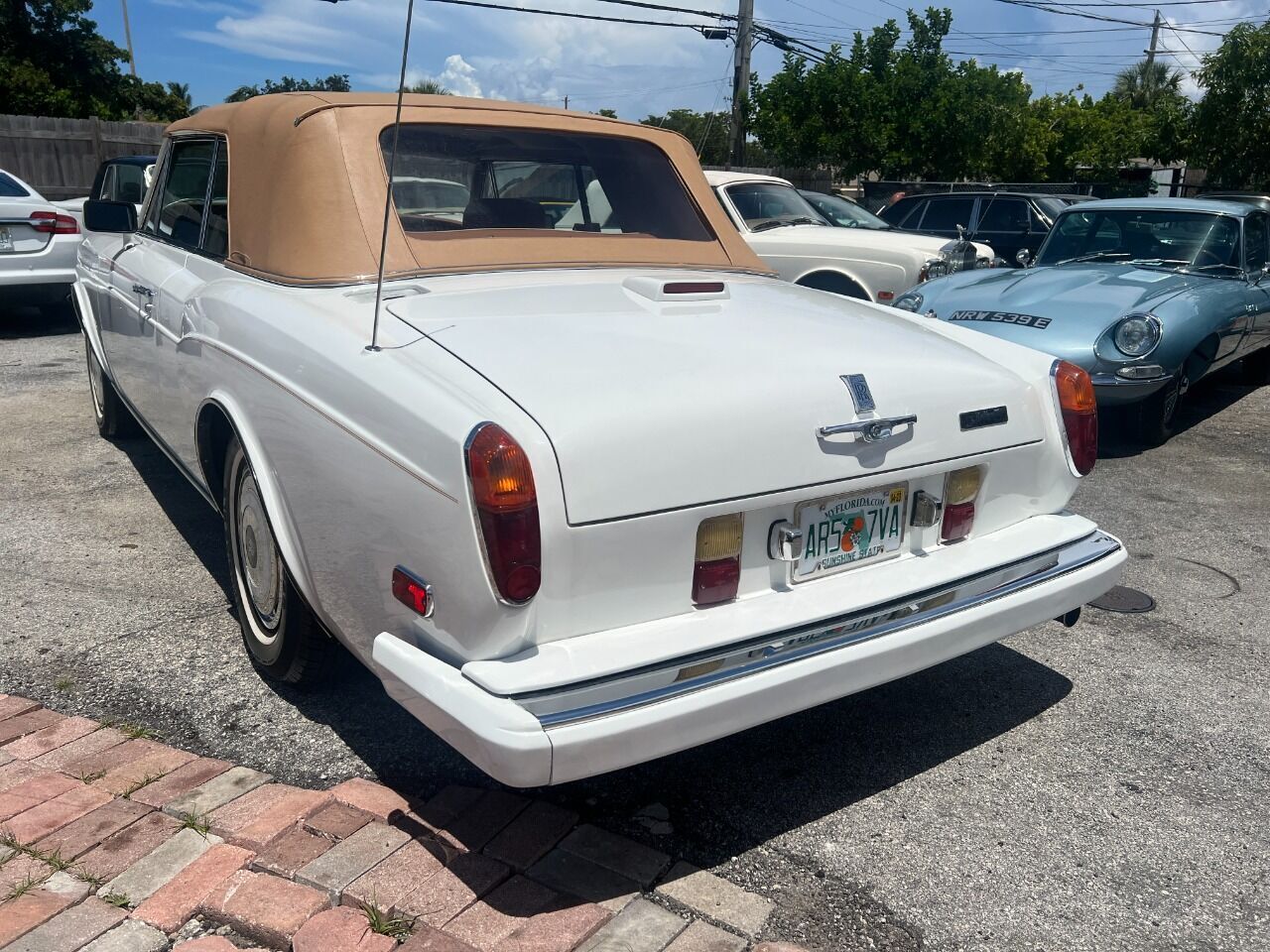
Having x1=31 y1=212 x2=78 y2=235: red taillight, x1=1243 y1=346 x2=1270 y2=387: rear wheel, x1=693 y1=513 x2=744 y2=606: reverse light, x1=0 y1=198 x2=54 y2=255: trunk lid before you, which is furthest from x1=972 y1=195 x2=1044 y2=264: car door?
x1=693 y1=513 x2=744 y2=606: reverse light

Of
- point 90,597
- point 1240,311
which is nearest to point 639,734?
point 90,597

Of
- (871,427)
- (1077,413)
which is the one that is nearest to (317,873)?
(871,427)

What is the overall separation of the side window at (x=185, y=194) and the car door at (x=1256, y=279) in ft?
20.9

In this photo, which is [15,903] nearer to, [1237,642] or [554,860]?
[554,860]

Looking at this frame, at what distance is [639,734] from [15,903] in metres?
1.34

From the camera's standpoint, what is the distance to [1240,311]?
6.97m

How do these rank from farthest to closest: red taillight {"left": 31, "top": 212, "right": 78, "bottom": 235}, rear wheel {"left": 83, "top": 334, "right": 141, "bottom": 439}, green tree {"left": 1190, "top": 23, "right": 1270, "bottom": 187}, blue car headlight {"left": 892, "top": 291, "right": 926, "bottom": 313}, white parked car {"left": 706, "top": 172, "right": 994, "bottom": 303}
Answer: green tree {"left": 1190, "top": 23, "right": 1270, "bottom": 187}
red taillight {"left": 31, "top": 212, "right": 78, "bottom": 235}
white parked car {"left": 706, "top": 172, "right": 994, "bottom": 303}
blue car headlight {"left": 892, "top": 291, "right": 926, "bottom": 313}
rear wheel {"left": 83, "top": 334, "right": 141, "bottom": 439}

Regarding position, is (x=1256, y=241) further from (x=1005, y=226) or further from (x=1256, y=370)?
(x=1005, y=226)

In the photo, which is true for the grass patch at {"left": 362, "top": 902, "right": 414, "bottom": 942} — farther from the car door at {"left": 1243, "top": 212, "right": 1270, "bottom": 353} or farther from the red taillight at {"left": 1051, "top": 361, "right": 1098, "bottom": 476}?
the car door at {"left": 1243, "top": 212, "right": 1270, "bottom": 353}

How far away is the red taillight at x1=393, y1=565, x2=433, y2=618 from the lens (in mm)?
2215

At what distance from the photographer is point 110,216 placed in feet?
15.0

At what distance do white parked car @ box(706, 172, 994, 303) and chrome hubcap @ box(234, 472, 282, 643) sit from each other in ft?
19.1

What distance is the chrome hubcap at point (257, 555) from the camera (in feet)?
9.94

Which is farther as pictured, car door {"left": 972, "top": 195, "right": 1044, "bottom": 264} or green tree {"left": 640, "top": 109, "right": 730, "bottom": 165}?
green tree {"left": 640, "top": 109, "right": 730, "bottom": 165}
